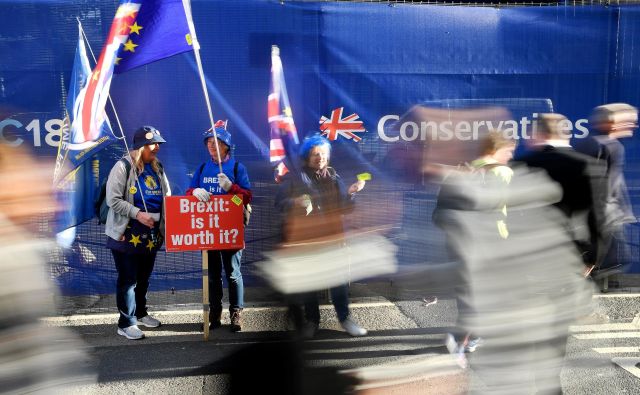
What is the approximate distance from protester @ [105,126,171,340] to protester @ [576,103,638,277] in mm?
3317

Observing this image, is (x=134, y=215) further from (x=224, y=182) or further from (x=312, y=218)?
(x=312, y=218)

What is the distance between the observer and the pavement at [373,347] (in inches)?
166

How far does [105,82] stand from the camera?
5.06m

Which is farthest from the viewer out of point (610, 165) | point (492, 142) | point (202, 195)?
point (202, 195)

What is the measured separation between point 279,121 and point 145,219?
151 cm

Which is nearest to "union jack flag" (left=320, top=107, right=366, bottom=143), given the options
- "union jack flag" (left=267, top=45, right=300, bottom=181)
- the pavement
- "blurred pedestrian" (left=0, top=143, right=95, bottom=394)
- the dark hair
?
"union jack flag" (left=267, top=45, right=300, bottom=181)

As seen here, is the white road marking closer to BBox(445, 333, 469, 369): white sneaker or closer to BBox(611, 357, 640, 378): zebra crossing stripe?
BBox(611, 357, 640, 378): zebra crossing stripe

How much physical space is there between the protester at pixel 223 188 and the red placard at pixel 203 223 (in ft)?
0.43

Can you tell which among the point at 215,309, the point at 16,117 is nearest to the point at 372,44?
the point at 215,309

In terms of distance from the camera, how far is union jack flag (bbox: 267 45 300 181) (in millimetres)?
5859

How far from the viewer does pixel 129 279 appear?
5344 mm

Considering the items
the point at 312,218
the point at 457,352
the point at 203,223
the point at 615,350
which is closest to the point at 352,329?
the point at 457,352

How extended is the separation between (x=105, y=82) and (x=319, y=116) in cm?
198

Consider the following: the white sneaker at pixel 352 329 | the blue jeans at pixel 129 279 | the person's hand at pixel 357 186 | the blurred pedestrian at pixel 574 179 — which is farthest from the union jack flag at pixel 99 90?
the blurred pedestrian at pixel 574 179
